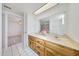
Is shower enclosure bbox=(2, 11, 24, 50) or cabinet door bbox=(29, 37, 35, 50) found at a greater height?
shower enclosure bbox=(2, 11, 24, 50)

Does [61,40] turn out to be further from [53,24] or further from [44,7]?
[44,7]

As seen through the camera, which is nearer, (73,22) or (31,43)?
(73,22)

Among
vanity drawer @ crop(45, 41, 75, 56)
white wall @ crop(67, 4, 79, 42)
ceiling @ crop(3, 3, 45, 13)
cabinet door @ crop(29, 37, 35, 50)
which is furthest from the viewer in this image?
cabinet door @ crop(29, 37, 35, 50)

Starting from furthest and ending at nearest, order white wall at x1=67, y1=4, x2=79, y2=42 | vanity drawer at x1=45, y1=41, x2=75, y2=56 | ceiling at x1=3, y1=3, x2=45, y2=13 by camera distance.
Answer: ceiling at x1=3, y1=3, x2=45, y2=13 < white wall at x1=67, y1=4, x2=79, y2=42 < vanity drawer at x1=45, y1=41, x2=75, y2=56

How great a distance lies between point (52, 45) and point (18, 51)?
1.76 ft

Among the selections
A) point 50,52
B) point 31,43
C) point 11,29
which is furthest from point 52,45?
point 11,29

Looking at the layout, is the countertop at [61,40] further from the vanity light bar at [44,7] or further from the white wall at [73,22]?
the vanity light bar at [44,7]

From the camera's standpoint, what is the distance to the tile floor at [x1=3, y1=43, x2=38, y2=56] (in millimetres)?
1340

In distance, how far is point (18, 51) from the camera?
54.1 inches

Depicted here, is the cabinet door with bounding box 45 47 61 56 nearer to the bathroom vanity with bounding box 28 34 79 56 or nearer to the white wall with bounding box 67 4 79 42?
the bathroom vanity with bounding box 28 34 79 56

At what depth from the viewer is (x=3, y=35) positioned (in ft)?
4.47

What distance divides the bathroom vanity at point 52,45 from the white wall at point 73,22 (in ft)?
0.29

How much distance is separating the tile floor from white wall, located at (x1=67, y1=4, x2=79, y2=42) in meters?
0.62

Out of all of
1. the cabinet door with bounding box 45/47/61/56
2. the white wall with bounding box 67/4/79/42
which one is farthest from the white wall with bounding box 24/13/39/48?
the white wall with bounding box 67/4/79/42
